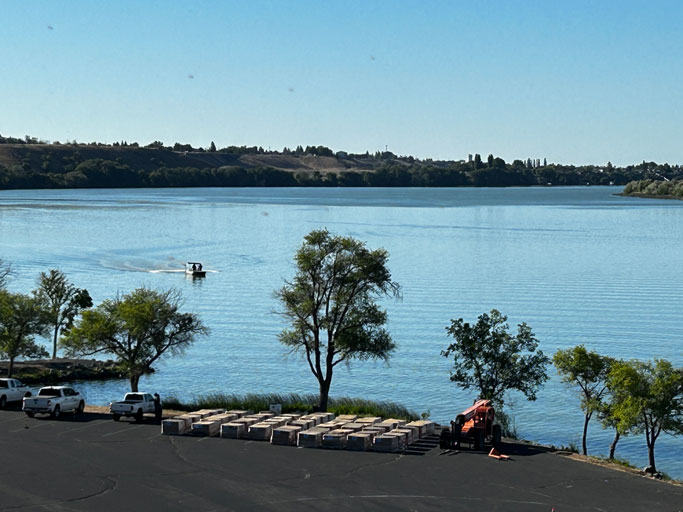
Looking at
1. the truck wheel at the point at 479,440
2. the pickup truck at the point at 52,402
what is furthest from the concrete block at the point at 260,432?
the pickup truck at the point at 52,402

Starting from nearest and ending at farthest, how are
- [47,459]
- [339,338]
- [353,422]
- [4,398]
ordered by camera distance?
[47,459] → [353,422] → [4,398] → [339,338]

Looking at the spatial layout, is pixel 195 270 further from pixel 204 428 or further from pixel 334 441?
pixel 334 441

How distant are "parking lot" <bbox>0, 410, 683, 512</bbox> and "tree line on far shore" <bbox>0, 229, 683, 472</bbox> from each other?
5.28 metres

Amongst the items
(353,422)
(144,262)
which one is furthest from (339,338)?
(144,262)

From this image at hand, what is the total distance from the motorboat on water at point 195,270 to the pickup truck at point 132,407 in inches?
2737

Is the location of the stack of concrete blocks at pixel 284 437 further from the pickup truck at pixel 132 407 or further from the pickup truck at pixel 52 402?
the pickup truck at pixel 52 402

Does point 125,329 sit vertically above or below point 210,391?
above

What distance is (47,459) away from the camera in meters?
31.2

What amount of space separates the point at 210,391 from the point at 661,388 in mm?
30232

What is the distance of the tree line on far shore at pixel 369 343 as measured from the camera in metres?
36.0

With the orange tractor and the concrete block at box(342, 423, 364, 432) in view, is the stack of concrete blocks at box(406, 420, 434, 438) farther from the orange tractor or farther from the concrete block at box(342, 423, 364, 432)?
the concrete block at box(342, 423, 364, 432)

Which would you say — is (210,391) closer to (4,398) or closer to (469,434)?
(4,398)

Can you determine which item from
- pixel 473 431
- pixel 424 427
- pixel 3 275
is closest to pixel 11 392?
pixel 424 427

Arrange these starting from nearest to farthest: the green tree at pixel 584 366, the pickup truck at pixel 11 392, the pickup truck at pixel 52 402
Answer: the pickup truck at pixel 52 402
the green tree at pixel 584 366
the pickup truck at pixel 11 392
